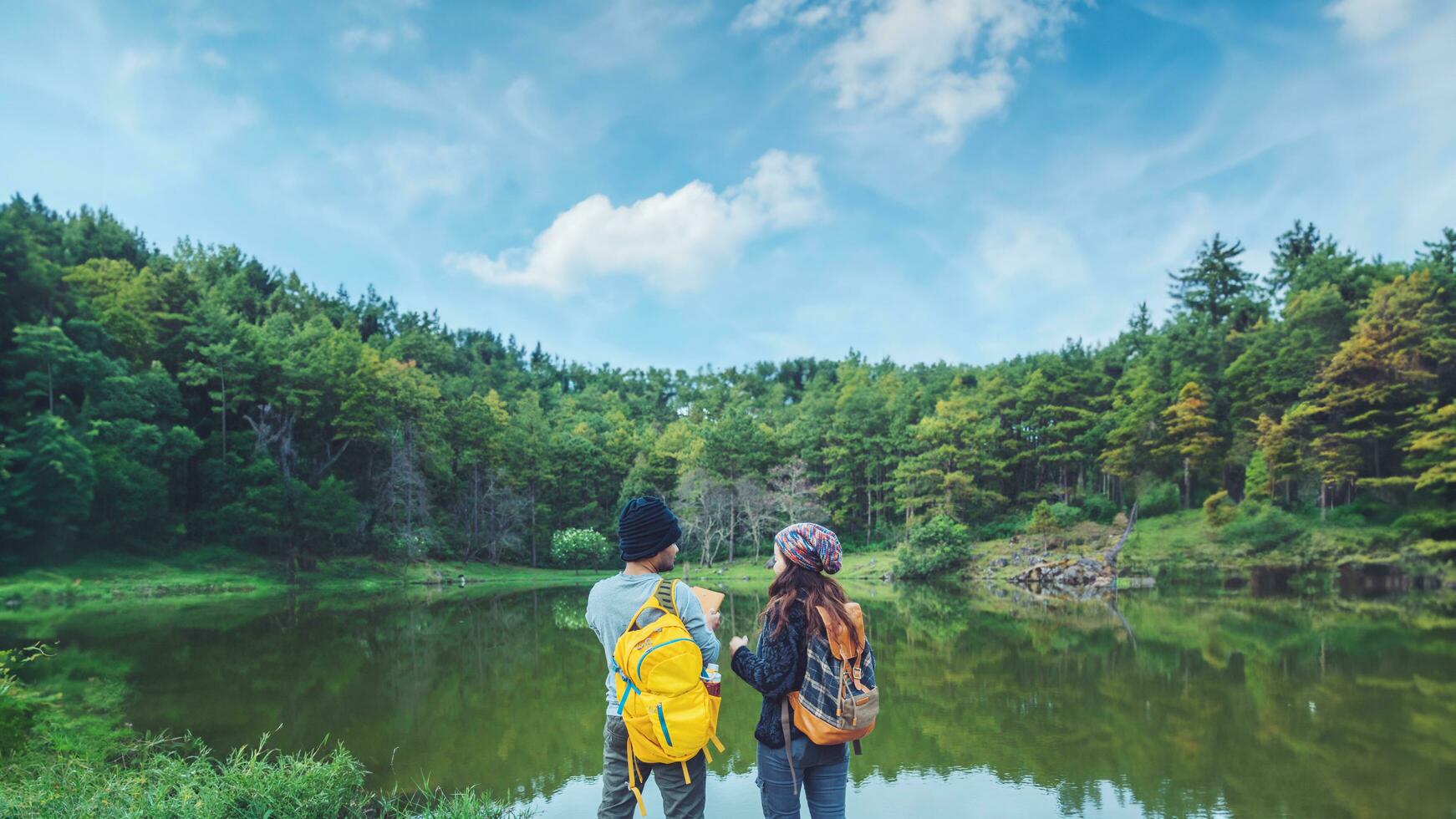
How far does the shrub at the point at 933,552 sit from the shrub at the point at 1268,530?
25.3ft

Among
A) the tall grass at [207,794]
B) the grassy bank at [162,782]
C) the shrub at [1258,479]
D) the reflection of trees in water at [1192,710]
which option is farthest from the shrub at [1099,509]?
the tall grass at [207,794]

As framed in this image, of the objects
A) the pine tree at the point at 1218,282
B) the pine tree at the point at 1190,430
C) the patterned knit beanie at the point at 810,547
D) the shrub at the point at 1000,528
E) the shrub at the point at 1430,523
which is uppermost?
the pine tree at the point at 1218,282

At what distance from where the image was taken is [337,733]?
6773 millimetres

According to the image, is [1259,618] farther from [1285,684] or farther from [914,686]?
[914,686]

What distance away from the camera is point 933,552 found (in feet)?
77.9

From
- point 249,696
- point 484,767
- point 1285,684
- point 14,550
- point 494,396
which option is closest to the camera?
point 484,767

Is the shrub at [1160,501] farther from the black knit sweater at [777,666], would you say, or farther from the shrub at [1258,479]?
the black knit sweater at [777,666]

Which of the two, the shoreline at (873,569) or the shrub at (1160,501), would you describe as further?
the shrub at (1160,501)

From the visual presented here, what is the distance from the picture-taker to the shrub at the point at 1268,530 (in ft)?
73.0

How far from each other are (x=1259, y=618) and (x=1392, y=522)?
40.0 ft

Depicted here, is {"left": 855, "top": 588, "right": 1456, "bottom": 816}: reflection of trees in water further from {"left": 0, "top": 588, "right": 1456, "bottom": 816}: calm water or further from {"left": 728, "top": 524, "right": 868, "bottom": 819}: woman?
{"left": 728, "top": 524, "right": 868, "bottom": 819}: woman

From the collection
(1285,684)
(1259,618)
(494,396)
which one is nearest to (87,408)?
(494,396)

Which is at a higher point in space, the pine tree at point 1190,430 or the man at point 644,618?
the pine tree at point 1190,430

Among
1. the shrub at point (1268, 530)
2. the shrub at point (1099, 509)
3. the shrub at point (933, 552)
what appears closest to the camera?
the shrub at point (1268, 530)
